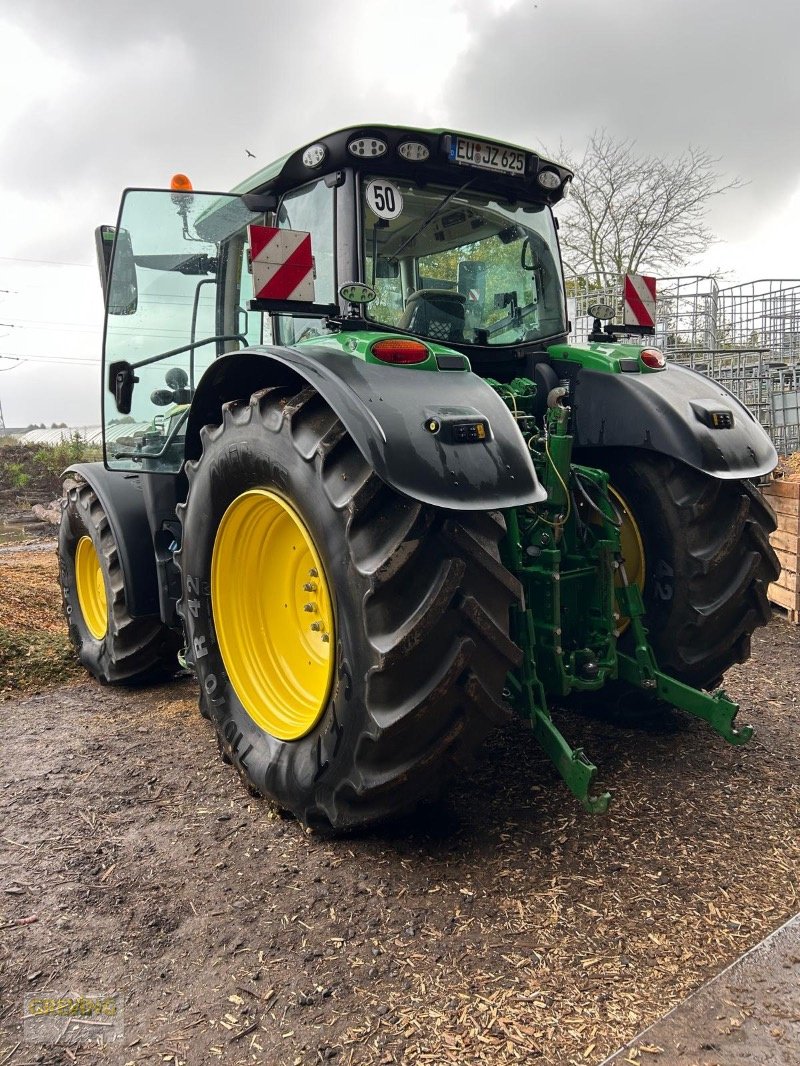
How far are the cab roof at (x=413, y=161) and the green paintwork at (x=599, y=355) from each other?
2.18ft

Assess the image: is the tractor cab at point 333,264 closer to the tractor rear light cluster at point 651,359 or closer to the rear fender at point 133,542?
the rear fender at point 133,542

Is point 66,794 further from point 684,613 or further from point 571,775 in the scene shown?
point 684,613

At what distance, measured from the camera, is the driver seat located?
3064 millimetres

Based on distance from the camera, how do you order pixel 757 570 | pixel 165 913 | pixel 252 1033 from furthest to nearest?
pixel 757 570
pixel 165 913
pixel 252 1033

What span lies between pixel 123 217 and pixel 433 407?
7.30 ft

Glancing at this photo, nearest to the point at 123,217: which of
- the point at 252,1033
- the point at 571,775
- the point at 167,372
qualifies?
the point at 167,372

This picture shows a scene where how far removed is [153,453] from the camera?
383cm

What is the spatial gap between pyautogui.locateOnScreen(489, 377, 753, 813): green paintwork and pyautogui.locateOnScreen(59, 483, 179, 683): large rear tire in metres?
2.20

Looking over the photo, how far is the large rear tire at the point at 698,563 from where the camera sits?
2.99 meters

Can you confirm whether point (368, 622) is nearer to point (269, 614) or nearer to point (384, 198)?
point (269, 614)

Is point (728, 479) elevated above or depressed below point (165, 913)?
above

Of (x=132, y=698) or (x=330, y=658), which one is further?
(x=132, y=698)

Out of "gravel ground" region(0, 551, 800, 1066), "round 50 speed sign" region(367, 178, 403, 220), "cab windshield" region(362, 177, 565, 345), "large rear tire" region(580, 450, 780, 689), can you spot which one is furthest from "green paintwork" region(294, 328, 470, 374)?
"gravel ground" region(0, 551, 800, 1066)

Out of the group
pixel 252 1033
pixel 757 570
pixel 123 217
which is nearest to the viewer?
pixel 252 1033
